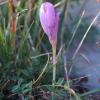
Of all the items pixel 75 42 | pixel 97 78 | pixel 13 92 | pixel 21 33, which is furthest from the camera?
pixel 75 42

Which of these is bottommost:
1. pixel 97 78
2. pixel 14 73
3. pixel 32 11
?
pixel 97 78

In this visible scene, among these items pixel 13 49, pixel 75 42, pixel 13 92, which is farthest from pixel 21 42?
pixel 75 42

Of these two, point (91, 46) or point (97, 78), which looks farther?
point (91, 46)

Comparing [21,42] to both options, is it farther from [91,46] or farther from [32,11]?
[91,46]

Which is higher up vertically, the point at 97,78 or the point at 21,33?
the point at 21,33

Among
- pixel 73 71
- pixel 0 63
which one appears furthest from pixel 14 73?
pixel 73 71

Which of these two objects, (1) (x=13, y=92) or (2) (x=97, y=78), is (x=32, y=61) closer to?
(1) (x=13, y=92)

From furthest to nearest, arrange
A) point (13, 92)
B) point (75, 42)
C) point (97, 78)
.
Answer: point (75, 42), point (97, 78), point (13, 92)

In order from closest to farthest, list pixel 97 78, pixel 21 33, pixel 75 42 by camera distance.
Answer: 1. pixel 21 33
2. pixel 97 78
3. pixel 75 42

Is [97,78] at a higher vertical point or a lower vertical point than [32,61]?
lower
